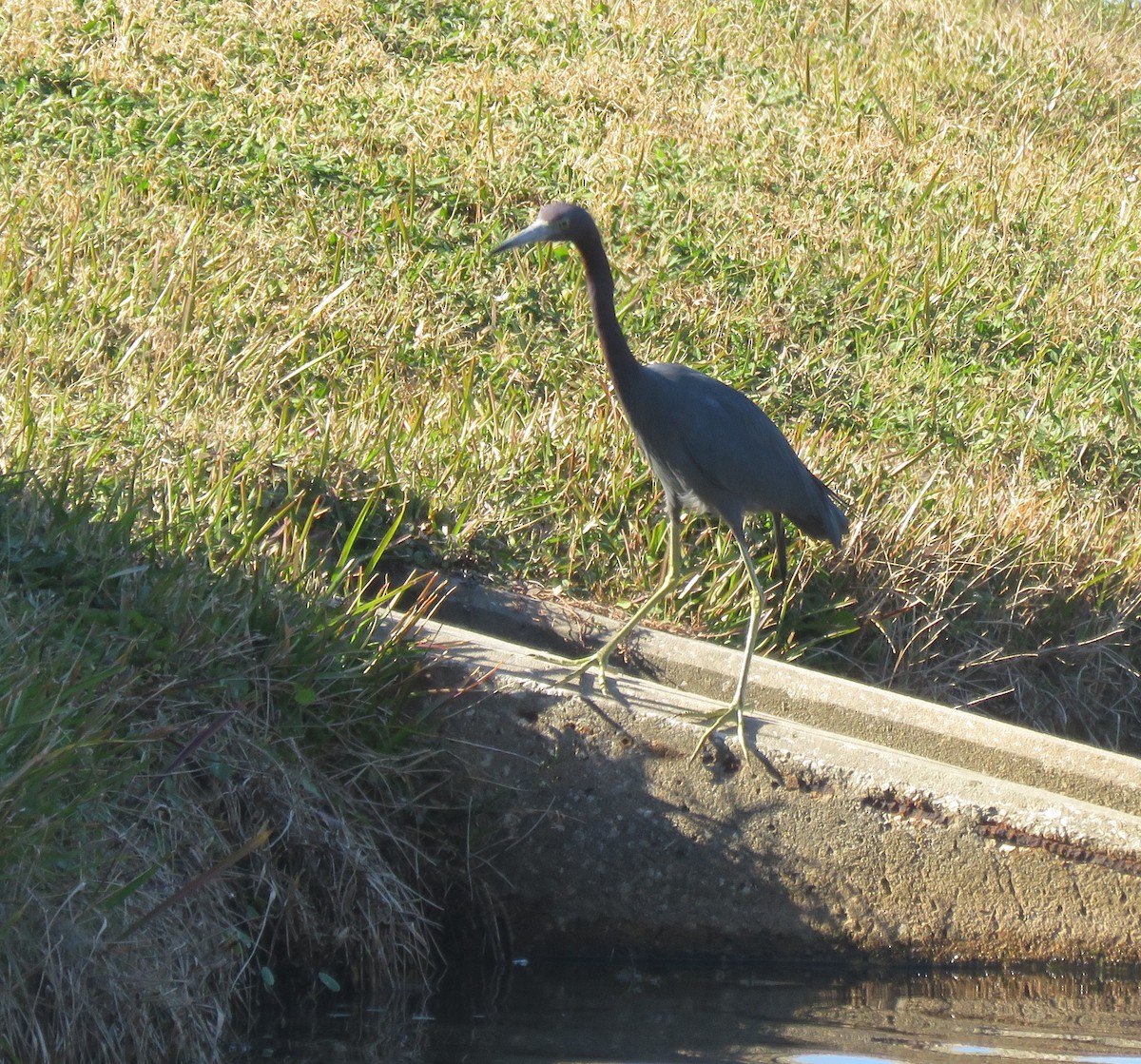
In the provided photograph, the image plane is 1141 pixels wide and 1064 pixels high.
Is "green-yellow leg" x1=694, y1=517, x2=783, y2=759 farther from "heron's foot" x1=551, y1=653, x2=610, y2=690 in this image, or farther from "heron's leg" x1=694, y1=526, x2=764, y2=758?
"heron's foot" x1=551, y1=653, x2=610, y2=690

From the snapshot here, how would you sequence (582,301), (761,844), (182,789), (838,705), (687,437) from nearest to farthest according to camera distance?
(182,789)
(761,844)
(687,437)
(838,705)
(582,301)

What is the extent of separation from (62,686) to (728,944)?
2.01m

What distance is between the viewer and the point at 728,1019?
388cm

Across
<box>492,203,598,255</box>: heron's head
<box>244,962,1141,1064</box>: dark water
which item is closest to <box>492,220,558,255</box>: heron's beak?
<box>492,203,598,255</box>: heron's head

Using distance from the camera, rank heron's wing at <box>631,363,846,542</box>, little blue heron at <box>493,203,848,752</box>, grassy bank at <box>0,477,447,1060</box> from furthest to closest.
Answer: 1. heron's wing at <box>631,363,846,542</box>
2. little blue heron at <box>493,203,848,752</box>
3. grassy bank at <box>0,477,447,1060</box>

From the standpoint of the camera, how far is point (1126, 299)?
27.5 feet

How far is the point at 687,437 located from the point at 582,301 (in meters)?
2.84

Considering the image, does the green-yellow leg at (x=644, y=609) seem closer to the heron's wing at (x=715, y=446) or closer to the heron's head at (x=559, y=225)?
the heron's wing at (x=715, y=446)

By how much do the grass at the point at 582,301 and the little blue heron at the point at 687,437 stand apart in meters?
0.71

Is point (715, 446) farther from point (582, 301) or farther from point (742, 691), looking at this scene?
point (582, 301)

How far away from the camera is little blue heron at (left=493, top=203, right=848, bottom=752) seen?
4602 mm

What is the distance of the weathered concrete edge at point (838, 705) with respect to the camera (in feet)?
15.6

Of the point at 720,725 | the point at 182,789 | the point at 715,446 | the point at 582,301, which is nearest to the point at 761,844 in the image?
the point at 720,725

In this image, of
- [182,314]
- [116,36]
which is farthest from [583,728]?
[116,36]
